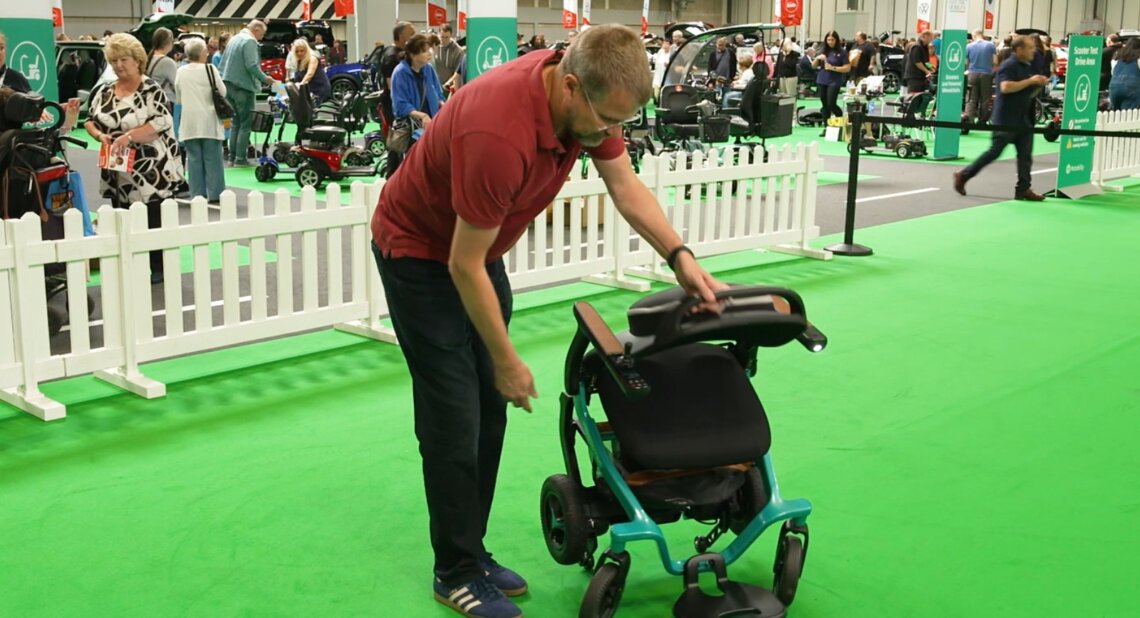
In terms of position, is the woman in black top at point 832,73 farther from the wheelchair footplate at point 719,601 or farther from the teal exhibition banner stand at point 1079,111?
the wheelchair footplate at point 719,601

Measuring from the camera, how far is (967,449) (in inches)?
180

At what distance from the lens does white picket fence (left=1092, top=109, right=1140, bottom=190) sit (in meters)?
12.6

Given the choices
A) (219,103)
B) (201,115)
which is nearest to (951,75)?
(219,103)

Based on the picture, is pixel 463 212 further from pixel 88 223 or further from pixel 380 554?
pixel 88 223

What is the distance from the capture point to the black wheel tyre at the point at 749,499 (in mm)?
3240

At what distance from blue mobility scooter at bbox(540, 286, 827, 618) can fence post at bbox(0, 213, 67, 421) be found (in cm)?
265

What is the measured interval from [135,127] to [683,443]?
5251mm

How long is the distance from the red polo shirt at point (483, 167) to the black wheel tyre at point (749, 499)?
95cm

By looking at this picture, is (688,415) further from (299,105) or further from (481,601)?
(299,105)

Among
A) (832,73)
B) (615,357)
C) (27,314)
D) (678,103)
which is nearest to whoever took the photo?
(615,357)

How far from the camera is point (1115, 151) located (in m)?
13.0

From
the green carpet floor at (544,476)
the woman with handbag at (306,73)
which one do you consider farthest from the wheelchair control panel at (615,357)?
the woman with handbag at (306,73)

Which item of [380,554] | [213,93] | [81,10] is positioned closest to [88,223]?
[213,93]

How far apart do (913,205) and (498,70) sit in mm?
9342
